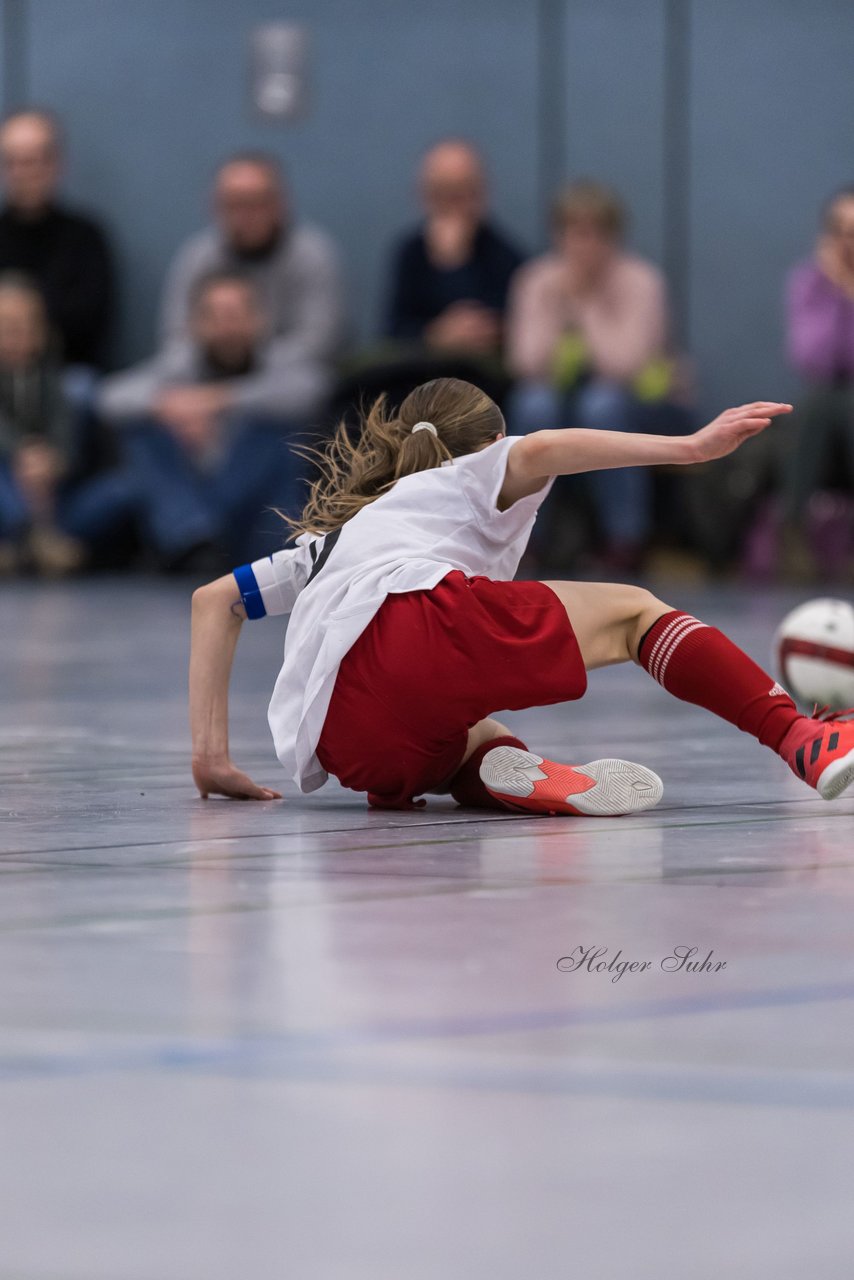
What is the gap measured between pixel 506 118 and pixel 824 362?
2.61m

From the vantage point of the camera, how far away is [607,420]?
9570 mm

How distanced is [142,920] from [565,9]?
9.23m

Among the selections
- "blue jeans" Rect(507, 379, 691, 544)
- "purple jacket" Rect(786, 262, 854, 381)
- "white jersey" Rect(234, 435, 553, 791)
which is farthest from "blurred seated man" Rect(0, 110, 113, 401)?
"white jersey" Rect(234, 435, 553, 791)

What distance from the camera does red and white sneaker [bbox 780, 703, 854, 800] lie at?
125 inches

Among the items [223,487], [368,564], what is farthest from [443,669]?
[223,487]

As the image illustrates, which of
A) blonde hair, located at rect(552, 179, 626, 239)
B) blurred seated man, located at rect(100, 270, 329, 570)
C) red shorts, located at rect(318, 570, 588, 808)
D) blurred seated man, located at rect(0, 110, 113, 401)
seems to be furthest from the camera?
blurred seated man, located at rect(0, 110, 113, 401)

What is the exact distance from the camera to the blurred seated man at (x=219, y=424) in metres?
10.0

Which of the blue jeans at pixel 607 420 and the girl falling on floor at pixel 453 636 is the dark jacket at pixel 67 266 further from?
the girl falling on floor at pixel 453 636

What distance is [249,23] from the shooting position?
11.6 metres

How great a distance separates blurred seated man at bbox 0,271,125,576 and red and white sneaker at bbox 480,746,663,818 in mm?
7378

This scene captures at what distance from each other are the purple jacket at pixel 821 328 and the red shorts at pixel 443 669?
6.29m

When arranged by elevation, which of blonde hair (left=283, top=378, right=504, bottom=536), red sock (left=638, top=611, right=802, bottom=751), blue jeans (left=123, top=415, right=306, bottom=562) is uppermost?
blonde hair (left=283, top=378, right=504, bottom=536)

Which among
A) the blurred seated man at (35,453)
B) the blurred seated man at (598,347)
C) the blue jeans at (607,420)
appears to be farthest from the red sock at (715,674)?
the blurred seated man at (35,453)

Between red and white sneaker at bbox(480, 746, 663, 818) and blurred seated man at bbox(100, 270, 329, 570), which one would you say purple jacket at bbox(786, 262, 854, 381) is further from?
red and white sneaker at bbox(480, 746, 663, 818)
